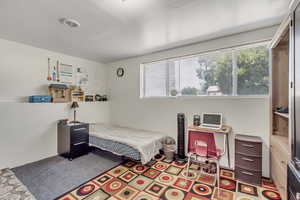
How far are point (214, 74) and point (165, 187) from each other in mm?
2219

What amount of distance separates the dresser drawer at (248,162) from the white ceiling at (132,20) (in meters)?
2.04

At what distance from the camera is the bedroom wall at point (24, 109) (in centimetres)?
248

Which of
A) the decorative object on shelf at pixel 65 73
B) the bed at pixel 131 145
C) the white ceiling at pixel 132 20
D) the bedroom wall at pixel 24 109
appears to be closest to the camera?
the white ceiling at pixel 132 20

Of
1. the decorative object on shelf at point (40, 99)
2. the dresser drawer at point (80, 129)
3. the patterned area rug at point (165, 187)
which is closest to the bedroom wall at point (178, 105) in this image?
the patterned area rug at point (165, 187)

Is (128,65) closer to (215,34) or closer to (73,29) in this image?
(73,29)

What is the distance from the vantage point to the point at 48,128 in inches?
117

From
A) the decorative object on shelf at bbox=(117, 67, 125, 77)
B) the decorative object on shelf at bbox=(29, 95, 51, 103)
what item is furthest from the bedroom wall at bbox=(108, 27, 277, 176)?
the decorative object on shelf at bbox=(29, 95, 51, 103)

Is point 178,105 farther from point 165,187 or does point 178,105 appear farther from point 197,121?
point 165,187

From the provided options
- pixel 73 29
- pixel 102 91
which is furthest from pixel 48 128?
pixel 73 29

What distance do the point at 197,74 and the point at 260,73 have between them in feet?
3.48

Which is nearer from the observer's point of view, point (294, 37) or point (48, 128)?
point (294, 37)

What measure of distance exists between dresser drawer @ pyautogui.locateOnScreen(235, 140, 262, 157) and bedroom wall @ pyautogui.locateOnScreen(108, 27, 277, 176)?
0.34m

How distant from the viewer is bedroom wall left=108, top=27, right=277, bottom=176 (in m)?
2.20

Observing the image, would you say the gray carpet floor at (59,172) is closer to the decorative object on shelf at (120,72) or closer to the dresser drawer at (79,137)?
the dresser drawer at (79,137)
